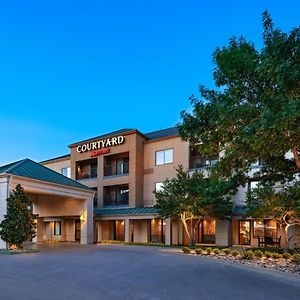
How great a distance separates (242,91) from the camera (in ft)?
38.9

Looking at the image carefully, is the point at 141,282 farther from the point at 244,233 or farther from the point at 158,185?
the point at 158,185

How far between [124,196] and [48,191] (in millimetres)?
10948

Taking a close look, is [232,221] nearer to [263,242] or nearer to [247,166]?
[263,242]

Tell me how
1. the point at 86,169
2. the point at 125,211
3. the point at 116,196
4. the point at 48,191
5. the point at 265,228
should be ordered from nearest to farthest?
1. the point at 48,191
2. the point at 265,228
3. the point at 125,211
4. the point at 116,196
5. the point at 86,169

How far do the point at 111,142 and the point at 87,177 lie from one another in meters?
5.42

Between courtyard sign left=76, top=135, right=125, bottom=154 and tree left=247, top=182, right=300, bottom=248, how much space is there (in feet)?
51.5

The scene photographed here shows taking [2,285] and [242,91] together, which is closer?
[2,285]

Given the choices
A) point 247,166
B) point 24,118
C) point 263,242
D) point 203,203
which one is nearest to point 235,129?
point 247,166

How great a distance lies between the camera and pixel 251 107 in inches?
436

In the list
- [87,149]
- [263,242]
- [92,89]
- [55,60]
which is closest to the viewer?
[55,60]

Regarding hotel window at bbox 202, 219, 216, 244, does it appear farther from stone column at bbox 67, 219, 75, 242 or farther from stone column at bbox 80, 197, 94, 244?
stone column at bbox 67, 219, 75, 242

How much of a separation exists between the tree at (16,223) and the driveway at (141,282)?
22.3 feet

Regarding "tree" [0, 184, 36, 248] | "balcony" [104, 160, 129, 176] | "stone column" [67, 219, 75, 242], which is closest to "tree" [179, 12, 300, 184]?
"tree" [0, 184, 36, 248]

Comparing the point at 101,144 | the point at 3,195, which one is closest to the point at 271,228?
the point at 101,144
